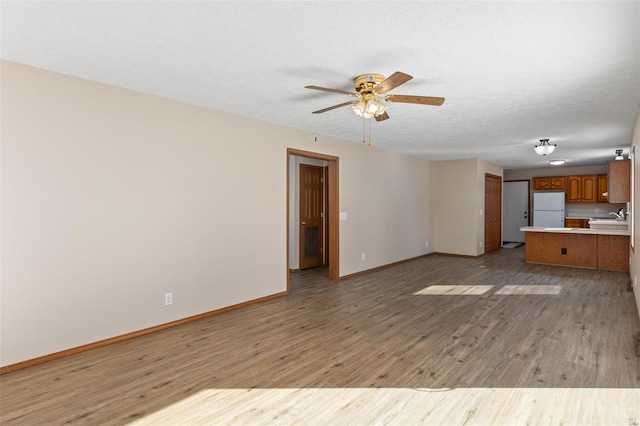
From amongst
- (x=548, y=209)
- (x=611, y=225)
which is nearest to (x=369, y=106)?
(x=611, y=225)

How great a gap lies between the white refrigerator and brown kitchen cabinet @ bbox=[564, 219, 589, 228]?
0.20 metres

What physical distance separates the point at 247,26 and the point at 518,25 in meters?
1.70

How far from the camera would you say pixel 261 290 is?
490 centimetres

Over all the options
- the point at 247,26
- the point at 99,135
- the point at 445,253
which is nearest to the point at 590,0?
the point at 247,26

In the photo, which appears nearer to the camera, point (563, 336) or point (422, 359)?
point (422, 359)

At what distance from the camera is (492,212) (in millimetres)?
9766

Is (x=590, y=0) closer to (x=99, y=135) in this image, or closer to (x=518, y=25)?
(x=518, y=25)

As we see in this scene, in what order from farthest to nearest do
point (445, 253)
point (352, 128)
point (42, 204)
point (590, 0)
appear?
point (445, 253) < point (352, 128) < point (42, 204) < point (590, 0)

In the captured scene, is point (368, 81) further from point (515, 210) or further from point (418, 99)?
point (515, 210)

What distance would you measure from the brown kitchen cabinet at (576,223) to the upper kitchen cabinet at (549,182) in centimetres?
96

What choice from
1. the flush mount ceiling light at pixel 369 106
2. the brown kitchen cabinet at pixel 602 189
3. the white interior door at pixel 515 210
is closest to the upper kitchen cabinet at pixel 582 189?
the brown kitchen cabinet at pixel 602 189

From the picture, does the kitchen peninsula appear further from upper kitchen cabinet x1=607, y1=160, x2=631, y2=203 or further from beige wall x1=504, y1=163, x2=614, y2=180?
beige wall x1=504, y1=163, x2=614, y2=180

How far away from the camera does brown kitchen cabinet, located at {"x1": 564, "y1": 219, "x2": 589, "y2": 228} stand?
10023 millimetres

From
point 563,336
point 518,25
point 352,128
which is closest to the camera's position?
point 518,25
